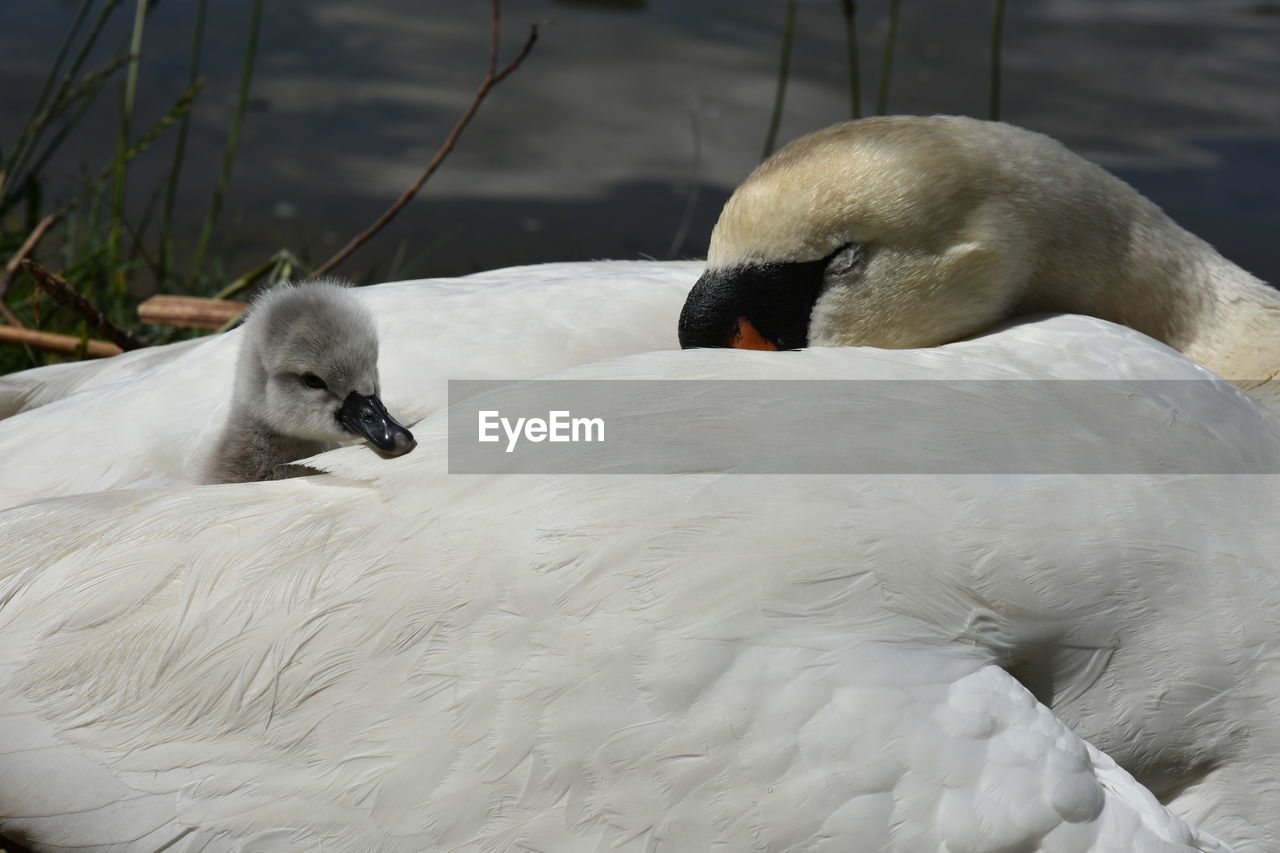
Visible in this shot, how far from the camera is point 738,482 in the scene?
1.55 meters

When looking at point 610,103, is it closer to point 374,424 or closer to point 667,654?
point 374,424

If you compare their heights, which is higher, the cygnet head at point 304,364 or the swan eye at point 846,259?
the swan eye at point 846,259

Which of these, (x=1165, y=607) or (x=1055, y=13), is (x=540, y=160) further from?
(x=1165, y=607)

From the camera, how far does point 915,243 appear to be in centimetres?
200

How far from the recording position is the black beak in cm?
198

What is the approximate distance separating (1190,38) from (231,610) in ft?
21.6

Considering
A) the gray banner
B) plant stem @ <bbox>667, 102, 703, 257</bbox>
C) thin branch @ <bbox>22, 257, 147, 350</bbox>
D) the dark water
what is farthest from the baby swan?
the dark water

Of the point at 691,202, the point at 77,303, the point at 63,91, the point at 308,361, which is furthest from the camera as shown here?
the point at 691,202

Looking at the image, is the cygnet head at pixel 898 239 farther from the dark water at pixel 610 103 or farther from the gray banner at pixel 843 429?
the dark water at pixel 610 103

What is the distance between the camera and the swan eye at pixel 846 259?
6.52 ft

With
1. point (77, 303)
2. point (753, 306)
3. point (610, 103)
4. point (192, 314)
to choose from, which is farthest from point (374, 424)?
point (610, 103)

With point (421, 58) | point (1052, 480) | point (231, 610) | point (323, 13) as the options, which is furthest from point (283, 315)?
point (323, 13)

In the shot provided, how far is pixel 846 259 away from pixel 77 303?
1.44m

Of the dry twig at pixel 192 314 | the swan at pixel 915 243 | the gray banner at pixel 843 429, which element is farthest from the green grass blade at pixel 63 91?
the gray banner at pixel 843 429
